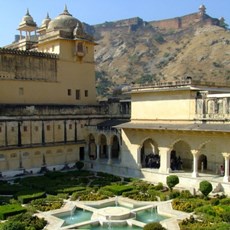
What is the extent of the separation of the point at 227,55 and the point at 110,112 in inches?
2362

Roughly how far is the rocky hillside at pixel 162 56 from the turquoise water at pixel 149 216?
171ft

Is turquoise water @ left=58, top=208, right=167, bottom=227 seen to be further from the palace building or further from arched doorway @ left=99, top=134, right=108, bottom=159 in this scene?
arched doorway @ left=99, top=134, right=108, bottom=159

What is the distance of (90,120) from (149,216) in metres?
15.9

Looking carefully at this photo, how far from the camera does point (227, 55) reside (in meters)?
86.3

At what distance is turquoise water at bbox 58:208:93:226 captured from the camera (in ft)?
58.9

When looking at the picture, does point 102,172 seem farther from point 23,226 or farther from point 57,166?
point 23,226

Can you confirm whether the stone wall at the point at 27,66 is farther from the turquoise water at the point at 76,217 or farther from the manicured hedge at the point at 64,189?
the turquoise water at the point at 76,217

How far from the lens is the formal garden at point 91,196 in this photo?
16625 millimetres

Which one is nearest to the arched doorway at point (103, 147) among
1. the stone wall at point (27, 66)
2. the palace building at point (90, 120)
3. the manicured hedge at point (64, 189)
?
the palace building at point (90, 120)

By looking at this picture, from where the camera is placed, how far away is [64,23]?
34156 millimetres

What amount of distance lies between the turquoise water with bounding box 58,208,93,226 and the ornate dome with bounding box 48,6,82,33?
64.2 feet

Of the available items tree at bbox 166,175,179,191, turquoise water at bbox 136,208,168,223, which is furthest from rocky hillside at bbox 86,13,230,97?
turquoise water at bbox 136,208,168,223

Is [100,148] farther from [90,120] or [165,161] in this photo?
[165,161]

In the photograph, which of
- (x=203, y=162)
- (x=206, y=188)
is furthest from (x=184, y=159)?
(x=206, y=188)
